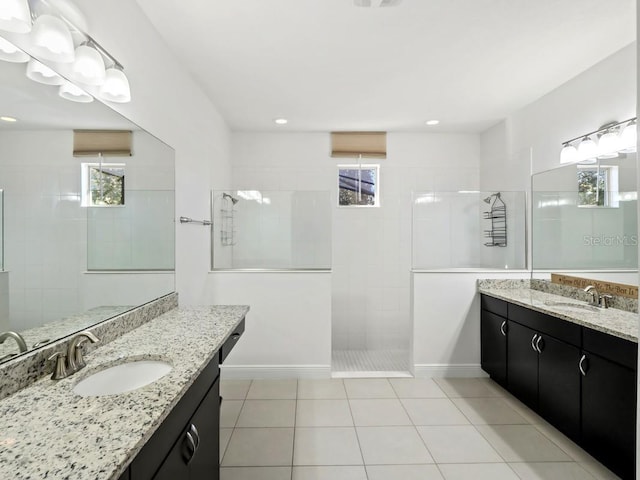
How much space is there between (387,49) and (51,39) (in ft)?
6.30

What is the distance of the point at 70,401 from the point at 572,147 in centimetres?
344

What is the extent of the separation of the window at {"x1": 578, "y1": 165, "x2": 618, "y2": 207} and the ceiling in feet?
2.64

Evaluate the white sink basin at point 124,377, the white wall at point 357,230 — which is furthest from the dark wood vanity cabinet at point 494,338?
the white sink basin at point 124,377

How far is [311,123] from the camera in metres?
3.83

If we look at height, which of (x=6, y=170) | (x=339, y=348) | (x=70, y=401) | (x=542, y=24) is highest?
(x=542, y=24)

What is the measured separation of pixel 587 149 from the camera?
2539 mm

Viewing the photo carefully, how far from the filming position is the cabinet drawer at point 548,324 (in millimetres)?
2092

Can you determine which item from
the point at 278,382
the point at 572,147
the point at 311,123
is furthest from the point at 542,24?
the point at 278,382

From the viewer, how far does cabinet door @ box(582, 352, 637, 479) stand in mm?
1707

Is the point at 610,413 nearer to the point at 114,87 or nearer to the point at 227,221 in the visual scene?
the point at 114,87

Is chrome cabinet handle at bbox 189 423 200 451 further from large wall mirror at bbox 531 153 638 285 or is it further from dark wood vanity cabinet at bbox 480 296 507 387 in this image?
large wall mirror at bbox 531 153 638 285

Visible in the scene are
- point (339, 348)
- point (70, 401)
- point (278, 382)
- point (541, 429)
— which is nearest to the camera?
point (70, 401)

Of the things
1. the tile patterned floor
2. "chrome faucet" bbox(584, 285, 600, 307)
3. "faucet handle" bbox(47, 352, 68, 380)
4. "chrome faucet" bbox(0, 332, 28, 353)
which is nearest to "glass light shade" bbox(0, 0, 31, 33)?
"chrome faucet" bbox(0, 332, 28, 353)

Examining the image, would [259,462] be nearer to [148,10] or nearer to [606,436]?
[606,436]
